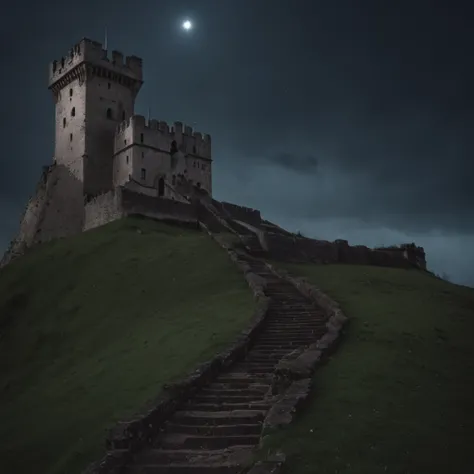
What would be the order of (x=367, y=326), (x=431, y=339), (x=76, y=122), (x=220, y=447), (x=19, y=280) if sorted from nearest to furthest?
1. (x=220, y=447)
2. (x=431, y=339)
3. (x=367, y=326)
4. (x=19, y=280)
5. (x=76, y=122)

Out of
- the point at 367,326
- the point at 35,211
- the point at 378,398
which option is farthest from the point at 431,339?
the point at 35,211

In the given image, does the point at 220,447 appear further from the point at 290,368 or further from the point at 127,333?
the point at 127,333

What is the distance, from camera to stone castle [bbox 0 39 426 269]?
56125 mm

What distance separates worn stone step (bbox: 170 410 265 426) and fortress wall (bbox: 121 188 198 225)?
30.0 metres

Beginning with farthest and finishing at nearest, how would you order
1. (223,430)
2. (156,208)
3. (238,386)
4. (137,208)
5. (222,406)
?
(156,208)
(137,208)
(238,386)
(222,406)
(223,430)

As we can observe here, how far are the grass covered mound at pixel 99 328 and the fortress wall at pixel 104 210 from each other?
2177 mm

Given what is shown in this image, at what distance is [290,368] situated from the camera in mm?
15133

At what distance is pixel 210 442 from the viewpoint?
13.0 metres

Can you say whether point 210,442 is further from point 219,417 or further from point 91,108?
point 91,108

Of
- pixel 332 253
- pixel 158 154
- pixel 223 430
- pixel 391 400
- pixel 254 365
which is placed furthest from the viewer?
pixel 158 154

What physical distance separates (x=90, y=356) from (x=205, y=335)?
5.89 meters

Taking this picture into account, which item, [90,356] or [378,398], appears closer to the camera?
[378,398]

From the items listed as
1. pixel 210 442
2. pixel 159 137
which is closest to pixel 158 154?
pixel 159 137

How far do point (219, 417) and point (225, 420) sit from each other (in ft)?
0.61
